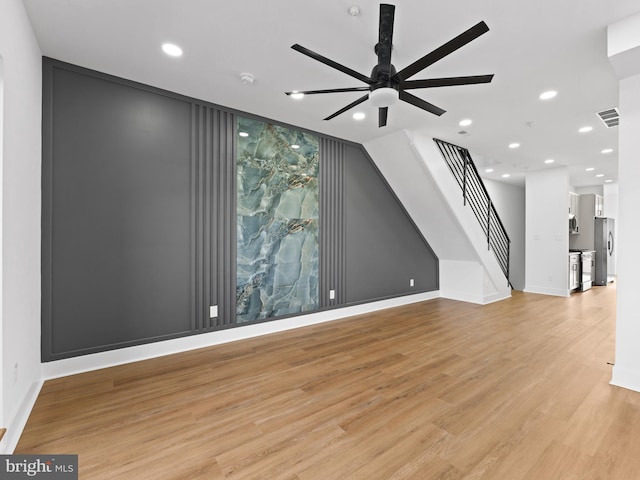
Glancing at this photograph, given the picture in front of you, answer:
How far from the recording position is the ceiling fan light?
2.14m

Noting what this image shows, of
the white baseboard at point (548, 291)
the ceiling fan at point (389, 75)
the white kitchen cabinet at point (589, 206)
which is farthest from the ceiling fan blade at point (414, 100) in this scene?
the white kitchen cabinet at point (589, 206)

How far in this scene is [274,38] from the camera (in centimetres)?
245

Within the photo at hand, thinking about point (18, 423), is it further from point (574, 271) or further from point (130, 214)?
point (574, 271)

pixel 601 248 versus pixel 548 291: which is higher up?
pixel 601 248

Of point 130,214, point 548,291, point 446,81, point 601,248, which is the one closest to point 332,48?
point 446,81

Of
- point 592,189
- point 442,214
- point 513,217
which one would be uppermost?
point 592,189

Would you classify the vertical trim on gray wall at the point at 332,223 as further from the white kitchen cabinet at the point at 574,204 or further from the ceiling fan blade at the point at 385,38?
the white kitchen cabinet at the point at 574,204

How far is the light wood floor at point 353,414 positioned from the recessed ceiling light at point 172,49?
2931mm

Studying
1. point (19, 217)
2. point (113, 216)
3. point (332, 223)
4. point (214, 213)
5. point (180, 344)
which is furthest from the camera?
point (332, 223)

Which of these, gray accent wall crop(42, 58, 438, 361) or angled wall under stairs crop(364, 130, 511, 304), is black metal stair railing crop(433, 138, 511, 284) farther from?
gray accent wall crop(42, 58, 438, 361)

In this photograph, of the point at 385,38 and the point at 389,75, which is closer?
the point at 385,38

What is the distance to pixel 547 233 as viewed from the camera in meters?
6.71

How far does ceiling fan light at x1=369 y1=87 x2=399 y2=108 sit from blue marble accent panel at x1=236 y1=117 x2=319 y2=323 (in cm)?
210

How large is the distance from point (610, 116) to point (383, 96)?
12.3 ft
